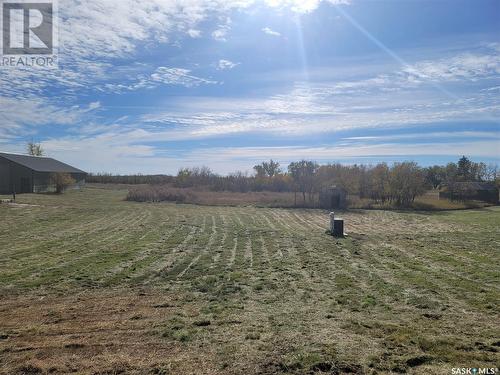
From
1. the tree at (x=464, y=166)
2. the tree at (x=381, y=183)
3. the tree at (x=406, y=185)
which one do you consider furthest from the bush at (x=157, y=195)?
the tree at (x=464, y=166)

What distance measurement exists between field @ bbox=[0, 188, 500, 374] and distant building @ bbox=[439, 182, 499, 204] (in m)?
46.1

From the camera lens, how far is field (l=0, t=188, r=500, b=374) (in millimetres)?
5441

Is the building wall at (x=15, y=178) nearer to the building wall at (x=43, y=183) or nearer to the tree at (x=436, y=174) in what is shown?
the building wall at (x=43, y=183)

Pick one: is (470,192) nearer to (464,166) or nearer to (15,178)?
(464,166)

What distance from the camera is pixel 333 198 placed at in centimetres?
4544

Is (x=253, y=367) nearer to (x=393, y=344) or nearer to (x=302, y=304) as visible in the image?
(x=393, y=344)

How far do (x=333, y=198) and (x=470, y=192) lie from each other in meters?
27.5

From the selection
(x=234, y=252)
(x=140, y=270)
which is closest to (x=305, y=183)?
(x=234, y=252)

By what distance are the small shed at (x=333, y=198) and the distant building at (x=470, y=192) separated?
2262 centimetres

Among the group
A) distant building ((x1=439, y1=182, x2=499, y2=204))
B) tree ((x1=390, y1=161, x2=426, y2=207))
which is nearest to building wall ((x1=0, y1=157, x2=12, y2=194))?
tree ((x1=390, y1=161, x2=426, y2=207))

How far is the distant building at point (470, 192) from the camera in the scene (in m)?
57.7

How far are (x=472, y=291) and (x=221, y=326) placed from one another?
21.3 ft

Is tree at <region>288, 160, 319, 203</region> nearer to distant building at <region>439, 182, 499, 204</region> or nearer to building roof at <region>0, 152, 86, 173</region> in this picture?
distant building at <region>439, 182, 499, 204</region>

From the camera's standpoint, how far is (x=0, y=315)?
746 cm
